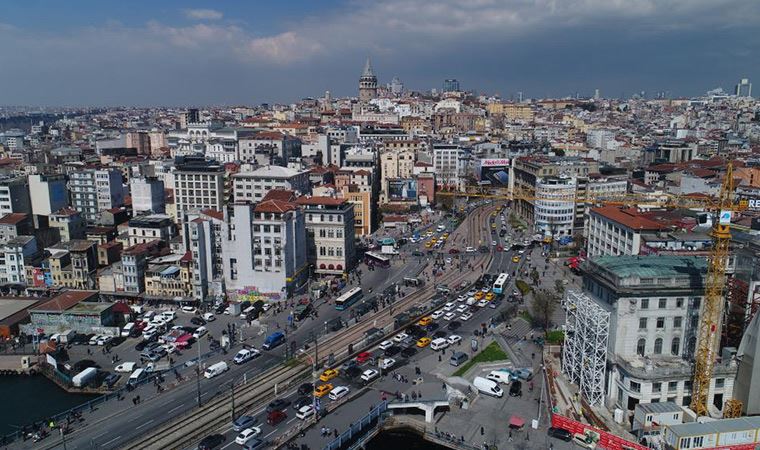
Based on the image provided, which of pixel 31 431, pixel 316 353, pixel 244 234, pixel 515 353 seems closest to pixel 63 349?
pixel 31 431

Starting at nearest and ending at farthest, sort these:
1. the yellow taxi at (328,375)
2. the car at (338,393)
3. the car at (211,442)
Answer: the car at (211,442), the car at (338,393), the yellow taxi at (328,375)

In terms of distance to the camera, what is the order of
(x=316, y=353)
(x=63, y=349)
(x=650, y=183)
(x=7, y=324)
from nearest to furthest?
(x=316, y=353) → (x=63, y=349) → (x=7, y=324) → (x=650, y=183)

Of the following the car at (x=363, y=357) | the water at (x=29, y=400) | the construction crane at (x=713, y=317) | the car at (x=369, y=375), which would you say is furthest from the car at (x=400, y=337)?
the water at (x=29, y=400)

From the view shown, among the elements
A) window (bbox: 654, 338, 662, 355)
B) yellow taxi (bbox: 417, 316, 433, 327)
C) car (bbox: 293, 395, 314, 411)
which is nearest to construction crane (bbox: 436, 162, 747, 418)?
window (bbox: 654, 338, 662, 355)

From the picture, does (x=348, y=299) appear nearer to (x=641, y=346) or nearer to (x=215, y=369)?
(x=215, y=369)

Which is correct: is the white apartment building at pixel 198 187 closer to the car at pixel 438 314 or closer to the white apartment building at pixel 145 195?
the white apartment building at pixel 145 195

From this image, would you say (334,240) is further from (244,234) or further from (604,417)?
(604,417)

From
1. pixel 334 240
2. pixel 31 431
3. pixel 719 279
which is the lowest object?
pixel 31 431
